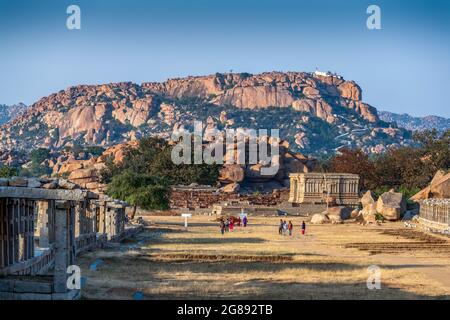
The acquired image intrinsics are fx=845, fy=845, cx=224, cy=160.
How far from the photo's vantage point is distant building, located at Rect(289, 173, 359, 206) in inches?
3752

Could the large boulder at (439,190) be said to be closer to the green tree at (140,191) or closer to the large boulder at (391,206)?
the large boulder at (391,206)

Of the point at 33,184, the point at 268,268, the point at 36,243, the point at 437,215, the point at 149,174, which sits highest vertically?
the point at 33,184

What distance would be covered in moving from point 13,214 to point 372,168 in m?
93.8

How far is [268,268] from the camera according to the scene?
30.6 metres

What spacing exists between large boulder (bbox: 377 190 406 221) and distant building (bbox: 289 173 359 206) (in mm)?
22391

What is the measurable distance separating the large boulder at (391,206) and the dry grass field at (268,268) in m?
20.3

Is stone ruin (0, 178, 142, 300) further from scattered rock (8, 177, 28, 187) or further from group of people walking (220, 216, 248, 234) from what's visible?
group of people walking (220, 216, 248, 234)

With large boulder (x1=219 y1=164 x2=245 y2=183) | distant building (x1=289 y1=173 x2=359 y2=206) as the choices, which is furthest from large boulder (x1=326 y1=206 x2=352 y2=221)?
large boulder (x1=219 y1=164 x2=245 y2=183)

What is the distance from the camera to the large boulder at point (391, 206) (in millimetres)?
71438

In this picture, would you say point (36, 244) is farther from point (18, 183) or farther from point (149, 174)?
point (149, 174)

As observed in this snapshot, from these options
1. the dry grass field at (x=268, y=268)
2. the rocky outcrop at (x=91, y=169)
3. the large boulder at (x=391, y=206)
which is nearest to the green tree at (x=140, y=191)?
the large boulder at (x=391, y=206)

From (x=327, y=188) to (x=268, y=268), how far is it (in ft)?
216

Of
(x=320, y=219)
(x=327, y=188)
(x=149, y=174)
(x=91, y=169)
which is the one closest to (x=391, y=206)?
(x=320, y=219)

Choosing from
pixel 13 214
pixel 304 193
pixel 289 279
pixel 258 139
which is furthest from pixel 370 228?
pixel 258 139
